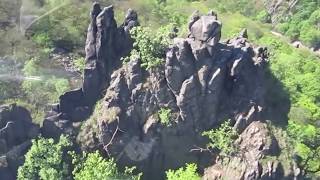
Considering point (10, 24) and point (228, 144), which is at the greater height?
point (10, 24)

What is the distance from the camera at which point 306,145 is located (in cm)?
6931

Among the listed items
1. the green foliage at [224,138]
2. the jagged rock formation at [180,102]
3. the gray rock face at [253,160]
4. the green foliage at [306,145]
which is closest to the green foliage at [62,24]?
the jagged rock formation at [180,102]

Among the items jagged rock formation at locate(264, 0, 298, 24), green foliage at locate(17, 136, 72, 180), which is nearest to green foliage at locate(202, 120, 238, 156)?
green foliage at locate(17, 136, 72, 180)

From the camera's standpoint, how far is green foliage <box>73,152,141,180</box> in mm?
58438

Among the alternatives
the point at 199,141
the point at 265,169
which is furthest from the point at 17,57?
the point at 265,169

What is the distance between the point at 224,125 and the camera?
6006 cm

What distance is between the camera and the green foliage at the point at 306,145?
2522 inches

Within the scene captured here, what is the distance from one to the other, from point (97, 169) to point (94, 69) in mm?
10826

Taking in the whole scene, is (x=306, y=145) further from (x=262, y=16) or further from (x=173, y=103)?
(x=262, y=16)

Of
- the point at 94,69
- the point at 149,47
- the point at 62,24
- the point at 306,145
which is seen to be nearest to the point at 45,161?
the point at 94,69

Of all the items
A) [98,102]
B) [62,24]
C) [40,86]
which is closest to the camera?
[98,102]

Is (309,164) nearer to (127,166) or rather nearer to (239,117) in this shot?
(239,117)

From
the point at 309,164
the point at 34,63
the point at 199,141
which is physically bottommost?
the point at 309,164

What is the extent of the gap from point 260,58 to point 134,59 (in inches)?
546
